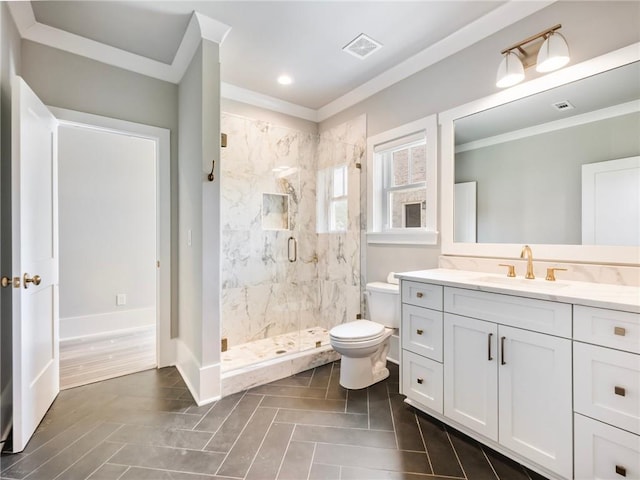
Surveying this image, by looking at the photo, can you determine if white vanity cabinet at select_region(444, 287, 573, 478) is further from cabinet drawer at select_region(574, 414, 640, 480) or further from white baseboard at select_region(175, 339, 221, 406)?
white baseboard at select_region(175, 339, 221, 406)

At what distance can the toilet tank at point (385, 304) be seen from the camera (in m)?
2.53

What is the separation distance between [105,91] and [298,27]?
162 cm

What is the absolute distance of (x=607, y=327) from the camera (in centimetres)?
121

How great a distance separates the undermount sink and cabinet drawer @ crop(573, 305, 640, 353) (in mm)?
257

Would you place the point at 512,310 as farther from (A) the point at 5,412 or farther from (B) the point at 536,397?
(A) the point at 5,412

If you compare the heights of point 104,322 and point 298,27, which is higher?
point 298,27

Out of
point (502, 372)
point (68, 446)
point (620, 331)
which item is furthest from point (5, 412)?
point (620, 331)

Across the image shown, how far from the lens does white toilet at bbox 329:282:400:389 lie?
2.24 m

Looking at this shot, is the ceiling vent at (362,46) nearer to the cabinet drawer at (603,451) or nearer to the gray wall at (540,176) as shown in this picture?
the gray wall at (540,176)

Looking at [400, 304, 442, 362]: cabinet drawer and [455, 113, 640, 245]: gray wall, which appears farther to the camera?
[400, 304, 442, 362]: cabinet drawer

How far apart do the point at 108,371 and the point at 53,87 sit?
230cm

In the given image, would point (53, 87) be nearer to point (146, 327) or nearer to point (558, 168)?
point (146, 327)

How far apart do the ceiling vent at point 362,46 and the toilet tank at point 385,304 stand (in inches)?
76.4

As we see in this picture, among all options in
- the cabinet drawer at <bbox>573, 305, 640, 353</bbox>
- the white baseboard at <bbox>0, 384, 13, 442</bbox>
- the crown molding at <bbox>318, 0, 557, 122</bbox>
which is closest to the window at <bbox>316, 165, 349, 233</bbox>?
the crown molding at <bbox>318, 0, 557, 122</bbox>
